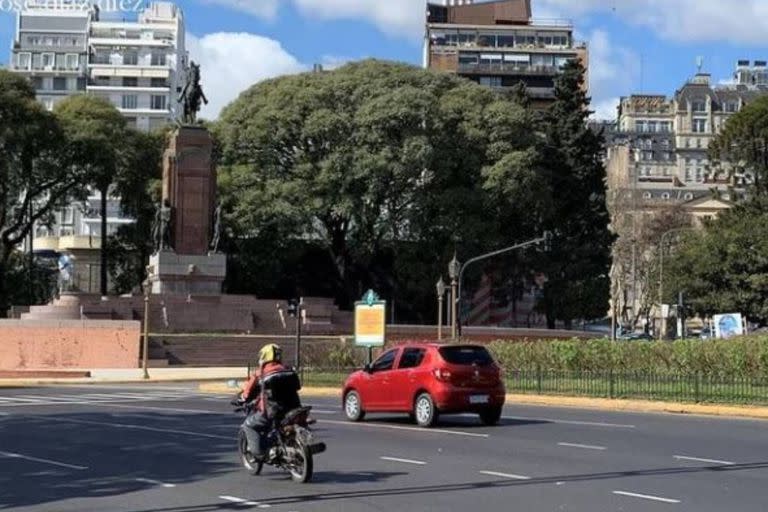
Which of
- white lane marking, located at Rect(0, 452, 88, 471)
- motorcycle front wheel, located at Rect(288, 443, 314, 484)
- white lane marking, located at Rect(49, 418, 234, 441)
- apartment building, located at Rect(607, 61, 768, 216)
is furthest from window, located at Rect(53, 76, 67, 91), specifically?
motorcycle front wheel, located at Rect(288, 443, 314, 484)

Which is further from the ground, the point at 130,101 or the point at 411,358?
the point at 130,101

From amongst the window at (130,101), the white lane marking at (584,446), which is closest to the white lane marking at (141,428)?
the white lane marking at (584,446)

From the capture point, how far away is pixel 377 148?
215ft

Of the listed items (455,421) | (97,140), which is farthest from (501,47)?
(455,421)

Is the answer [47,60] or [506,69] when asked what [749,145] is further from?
[47,60]

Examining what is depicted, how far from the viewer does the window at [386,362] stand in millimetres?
22531

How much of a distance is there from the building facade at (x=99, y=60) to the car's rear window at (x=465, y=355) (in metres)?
101

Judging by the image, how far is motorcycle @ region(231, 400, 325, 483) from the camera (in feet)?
43.3

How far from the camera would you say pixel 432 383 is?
21.4 metres

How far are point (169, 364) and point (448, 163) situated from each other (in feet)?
72.0

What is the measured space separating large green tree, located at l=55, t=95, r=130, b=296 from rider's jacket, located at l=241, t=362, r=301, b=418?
55064 millimetres

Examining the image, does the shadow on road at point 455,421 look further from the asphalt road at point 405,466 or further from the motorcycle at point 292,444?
the motorcycle at point 292,444

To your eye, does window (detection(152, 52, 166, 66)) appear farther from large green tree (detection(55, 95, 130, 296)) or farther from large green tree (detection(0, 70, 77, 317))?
large green tree (detection(55, 95, 130, 296))

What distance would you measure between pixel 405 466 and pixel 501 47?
11970 cm
